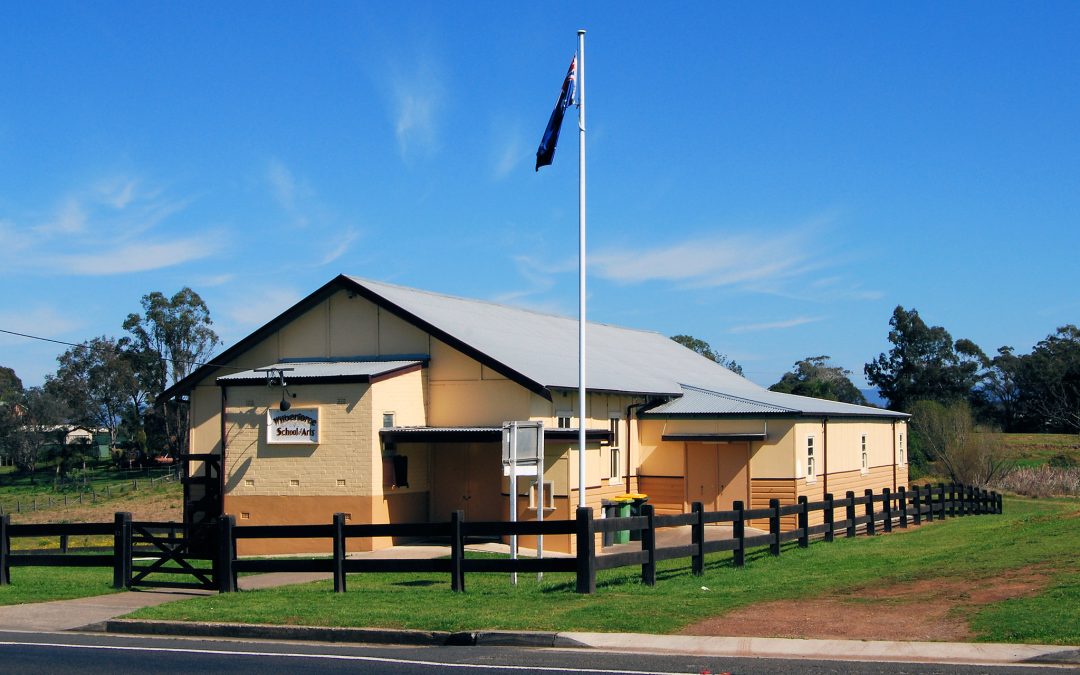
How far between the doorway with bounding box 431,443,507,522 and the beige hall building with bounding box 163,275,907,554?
0.04 meters

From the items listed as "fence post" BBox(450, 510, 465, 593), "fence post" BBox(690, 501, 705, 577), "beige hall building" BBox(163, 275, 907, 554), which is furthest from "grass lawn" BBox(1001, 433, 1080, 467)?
"fence post" BBox(450, 510, 465, 593)

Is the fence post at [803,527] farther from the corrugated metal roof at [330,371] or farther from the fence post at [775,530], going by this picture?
the corrugated metal roof at [330,371]

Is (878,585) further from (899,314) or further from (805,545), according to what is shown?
(899,314)

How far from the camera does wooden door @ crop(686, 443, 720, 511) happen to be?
104ft

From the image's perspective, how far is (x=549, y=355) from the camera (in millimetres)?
31109

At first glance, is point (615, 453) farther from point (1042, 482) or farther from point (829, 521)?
point (1042, 482)

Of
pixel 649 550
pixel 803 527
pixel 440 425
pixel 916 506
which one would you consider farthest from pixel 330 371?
pixel 916 506

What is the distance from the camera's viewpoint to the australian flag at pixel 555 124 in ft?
69.7

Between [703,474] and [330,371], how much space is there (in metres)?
11.4

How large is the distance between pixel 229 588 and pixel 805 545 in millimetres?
10907

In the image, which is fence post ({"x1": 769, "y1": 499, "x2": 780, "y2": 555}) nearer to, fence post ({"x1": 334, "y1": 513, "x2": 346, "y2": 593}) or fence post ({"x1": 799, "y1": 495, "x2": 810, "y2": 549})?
fence post ({"x1": 799, "y1": 495, "x2": 810, "y2": 549})

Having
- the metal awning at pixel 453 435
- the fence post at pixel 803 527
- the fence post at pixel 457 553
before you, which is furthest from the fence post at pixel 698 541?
the metal awning at pixel 453 435

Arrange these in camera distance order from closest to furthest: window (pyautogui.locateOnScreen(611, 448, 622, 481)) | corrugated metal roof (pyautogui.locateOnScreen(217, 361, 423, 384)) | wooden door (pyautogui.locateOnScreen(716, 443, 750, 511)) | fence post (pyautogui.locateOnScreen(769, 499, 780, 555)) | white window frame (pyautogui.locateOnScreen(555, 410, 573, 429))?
fence post (pyautogui.locateOnScreen(769, 499, 780, 555)) → corrugated metal roof (pyautogui.locateOnScreen(217, 361, 423, 384)) → white window frame (pyautogui.locateOnScreen(555, 410, 573, 429)) → window (pyautogui.locateOnScreen(611, 448, 622, 481)) → wooden door (pyautogui.locateOnScreen(716, 443, 750, 511))

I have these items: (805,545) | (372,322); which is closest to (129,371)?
(372,322)
